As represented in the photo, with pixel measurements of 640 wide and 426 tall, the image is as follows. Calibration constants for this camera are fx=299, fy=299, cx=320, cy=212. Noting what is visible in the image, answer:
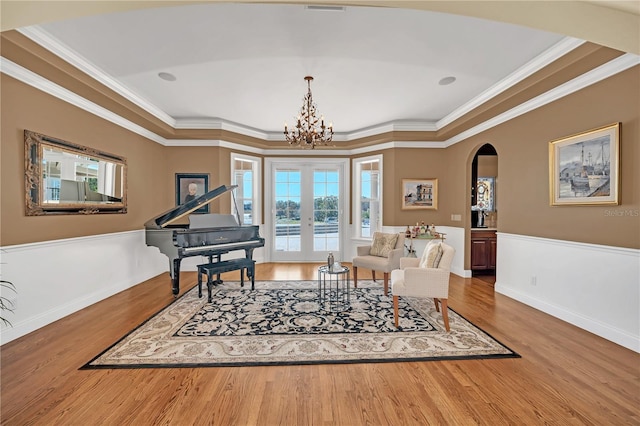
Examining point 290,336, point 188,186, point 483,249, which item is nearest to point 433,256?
point 290,336

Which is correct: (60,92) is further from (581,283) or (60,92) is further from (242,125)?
(581,283)

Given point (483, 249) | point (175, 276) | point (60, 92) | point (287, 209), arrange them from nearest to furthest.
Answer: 1. point (60, 92)
2. point (175, 276)
3. point (483, 249)
4. point (287, 209)

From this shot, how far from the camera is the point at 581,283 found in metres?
3.35

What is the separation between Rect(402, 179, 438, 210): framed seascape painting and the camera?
21.2 feet

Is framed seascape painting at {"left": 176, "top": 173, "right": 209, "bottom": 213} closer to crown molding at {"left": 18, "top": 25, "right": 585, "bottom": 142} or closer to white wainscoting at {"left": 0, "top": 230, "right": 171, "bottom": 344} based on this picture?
crown molding at {"left": 18, "top": 25, "right": 585, "bottom": 142}

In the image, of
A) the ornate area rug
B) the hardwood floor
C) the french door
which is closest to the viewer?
the hardwood floor

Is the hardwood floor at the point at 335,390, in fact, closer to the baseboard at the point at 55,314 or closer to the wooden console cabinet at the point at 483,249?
the baseboard at the point at 55,314

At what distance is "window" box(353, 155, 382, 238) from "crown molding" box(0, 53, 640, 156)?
0.35 metres

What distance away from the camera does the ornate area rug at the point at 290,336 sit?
264 centimetres

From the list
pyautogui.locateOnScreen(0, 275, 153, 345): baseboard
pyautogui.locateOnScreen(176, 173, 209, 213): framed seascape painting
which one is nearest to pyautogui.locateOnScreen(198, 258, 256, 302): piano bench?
pyautogui.locateOnScreen(0, 275, 153, 345): baseboard

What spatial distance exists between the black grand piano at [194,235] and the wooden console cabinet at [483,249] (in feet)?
13.6

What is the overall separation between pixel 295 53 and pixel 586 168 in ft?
11.4

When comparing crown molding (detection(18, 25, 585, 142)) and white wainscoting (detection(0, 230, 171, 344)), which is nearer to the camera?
crown molding (detection(18, 25, 585, 142))

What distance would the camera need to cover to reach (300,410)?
1.99 m
